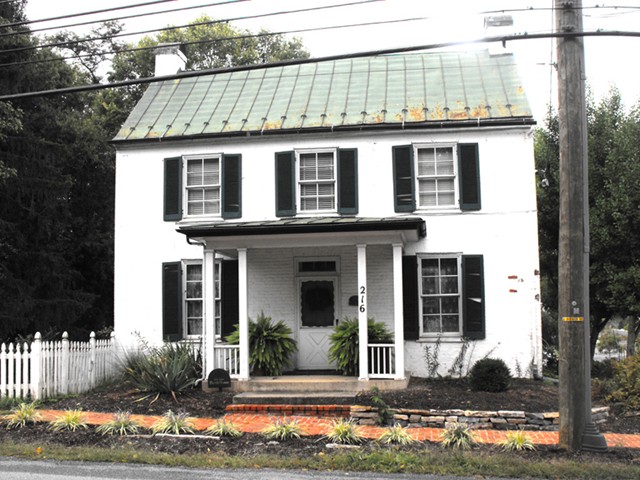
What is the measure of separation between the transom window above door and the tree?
24.1ft

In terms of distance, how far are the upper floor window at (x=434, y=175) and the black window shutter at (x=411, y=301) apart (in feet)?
4.15

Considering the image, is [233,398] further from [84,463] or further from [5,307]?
[5,307]

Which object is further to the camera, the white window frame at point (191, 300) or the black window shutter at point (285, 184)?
the white window frame at point (191, 300)

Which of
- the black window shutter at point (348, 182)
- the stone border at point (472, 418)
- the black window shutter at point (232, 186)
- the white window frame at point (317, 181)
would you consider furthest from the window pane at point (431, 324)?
the black window shutter at point (232, 186)

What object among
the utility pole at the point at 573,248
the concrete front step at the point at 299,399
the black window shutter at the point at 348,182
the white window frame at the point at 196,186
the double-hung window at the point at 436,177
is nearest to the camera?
the utility pole at the point at 573,248

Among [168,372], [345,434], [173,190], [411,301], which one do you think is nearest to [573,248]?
[345,434]

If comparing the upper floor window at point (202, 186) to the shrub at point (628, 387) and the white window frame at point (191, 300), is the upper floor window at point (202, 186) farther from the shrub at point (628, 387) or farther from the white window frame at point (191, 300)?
the shrub at point (628, 387)

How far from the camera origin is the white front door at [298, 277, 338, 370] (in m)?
14.1

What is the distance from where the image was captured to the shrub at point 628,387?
10.7 m

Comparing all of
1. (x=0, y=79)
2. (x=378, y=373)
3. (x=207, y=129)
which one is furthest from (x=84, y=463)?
(x=0, y=79)

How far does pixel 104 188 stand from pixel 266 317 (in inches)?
464

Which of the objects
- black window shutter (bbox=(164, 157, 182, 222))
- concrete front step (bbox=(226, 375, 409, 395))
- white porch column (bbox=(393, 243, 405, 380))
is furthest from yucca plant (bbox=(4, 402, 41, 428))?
white porch column (bbox=(393, 243, 405, 380))

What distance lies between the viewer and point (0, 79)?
17.6 m

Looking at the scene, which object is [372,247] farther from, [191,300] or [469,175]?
[191,300]
